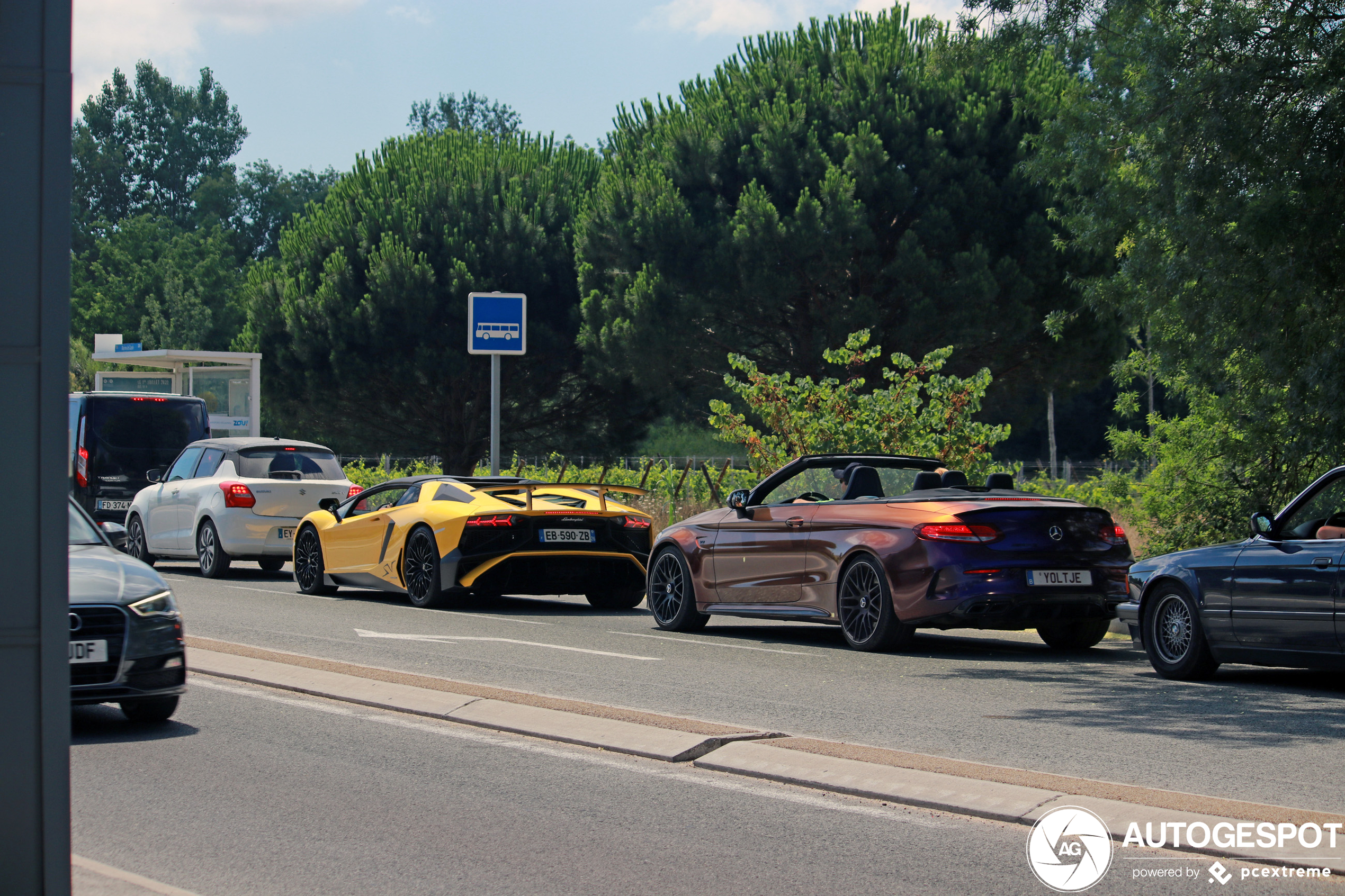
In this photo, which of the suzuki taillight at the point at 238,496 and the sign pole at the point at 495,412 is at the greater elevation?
the sign pole at the point at 495,412

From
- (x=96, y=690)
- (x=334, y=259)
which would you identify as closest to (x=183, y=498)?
(x=96, y=690)

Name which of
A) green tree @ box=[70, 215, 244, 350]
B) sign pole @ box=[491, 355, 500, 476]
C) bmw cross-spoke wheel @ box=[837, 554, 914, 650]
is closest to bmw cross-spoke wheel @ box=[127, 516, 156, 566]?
sign pole @ box=[491, 355, 500, 476]

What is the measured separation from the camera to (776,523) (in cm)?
1222

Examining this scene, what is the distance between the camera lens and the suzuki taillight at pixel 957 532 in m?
10.7

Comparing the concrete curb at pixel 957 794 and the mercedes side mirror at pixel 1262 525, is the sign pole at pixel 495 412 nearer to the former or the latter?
the mercedes side mirror at pixel 1262 525

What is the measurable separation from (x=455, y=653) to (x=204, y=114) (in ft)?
349

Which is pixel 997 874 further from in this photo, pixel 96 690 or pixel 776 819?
pixel 96 690

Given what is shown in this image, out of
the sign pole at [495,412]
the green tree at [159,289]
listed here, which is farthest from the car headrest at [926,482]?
the green tree at [159,289]

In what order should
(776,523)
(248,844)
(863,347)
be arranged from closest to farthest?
(248,844) < (776,523) < (863,347)

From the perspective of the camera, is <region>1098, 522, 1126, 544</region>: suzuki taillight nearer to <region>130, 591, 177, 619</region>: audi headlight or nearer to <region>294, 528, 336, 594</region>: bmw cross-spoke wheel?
<region>130, 591, 177, 619</region>: audi headlight

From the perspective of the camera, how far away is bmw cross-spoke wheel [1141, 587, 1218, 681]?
9656 millimetres

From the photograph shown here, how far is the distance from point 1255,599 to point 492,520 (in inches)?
294

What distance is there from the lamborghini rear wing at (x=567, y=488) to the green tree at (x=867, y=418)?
16.7 feet

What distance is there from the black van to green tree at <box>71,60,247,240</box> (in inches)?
3393
